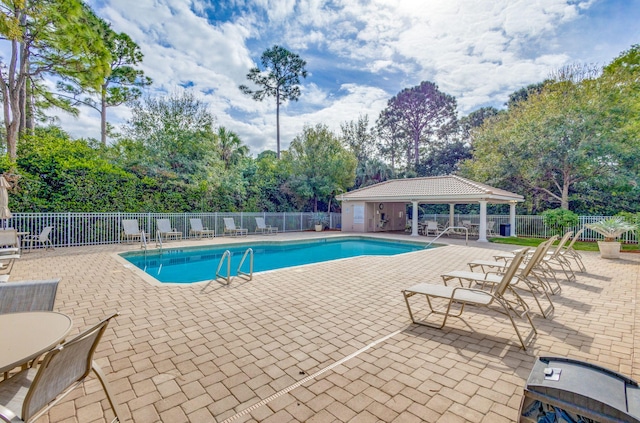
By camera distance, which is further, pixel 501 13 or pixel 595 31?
pixel 595 31

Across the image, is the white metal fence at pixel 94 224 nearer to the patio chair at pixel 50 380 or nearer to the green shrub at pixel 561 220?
the patio chair at pixel 50 380

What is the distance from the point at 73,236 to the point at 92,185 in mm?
2246

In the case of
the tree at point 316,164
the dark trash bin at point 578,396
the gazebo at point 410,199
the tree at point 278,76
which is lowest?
the dark trash bin at point 578,396

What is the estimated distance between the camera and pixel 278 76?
90.9 ft

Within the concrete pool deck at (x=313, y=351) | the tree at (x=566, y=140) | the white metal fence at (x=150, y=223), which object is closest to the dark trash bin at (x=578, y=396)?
the concrete pool deck at (x=313, y=351)

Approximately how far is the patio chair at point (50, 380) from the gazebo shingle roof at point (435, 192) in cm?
1579

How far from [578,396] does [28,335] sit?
3323 millimetres

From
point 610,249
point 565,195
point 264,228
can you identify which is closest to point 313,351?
point 610,249

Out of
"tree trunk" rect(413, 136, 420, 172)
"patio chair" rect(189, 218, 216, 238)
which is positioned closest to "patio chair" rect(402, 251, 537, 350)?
"patio chair" rect(189, 218, 216, 238)

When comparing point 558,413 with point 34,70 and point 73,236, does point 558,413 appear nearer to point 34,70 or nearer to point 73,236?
point 73,236

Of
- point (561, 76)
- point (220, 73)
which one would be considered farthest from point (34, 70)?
point (561, 76)

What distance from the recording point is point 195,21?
11.9 m

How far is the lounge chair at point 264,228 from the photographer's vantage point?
17672 mm

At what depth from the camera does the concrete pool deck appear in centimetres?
228
